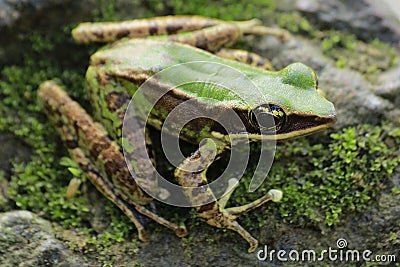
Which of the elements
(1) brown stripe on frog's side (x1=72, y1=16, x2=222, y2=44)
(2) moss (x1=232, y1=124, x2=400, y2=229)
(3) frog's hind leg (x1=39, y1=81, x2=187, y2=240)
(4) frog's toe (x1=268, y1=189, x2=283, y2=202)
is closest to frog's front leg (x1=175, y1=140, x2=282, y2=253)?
(4) frog's toe (x1=268, y1=189, x2=283, y2=202)

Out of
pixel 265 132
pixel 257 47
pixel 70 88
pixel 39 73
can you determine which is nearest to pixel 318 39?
pixel 257 47

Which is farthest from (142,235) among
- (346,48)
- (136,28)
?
(346,48)

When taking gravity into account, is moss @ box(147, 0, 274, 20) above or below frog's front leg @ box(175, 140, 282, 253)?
above

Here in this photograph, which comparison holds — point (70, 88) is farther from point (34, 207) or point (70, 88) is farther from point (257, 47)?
point (257, 47)

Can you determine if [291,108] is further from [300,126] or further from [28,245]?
[28,245]

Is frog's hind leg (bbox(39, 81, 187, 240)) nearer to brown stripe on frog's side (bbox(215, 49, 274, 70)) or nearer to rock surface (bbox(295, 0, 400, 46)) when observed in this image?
brown stripe on frog's side (bbox(215, 49, 274, 70))

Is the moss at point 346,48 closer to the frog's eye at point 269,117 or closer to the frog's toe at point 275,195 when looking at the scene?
the frog's eye at point 269,117
